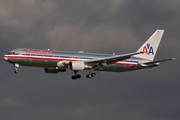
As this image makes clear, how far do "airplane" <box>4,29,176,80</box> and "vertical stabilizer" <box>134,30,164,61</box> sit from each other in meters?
0.72

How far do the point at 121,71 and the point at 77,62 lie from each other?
11.9 metres

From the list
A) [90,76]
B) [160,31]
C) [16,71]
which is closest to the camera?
[16,71]

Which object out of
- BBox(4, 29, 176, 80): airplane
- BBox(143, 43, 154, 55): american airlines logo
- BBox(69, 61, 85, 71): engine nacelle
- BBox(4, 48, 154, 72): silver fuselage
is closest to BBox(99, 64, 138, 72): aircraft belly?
BBox(4, 29, 176, 80): airplane

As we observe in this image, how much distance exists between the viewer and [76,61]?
113562 mm

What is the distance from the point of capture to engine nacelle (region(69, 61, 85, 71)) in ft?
367

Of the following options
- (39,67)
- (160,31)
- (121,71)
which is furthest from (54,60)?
(160,31)

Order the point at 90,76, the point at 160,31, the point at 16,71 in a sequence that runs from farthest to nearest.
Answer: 1. the point at 160,31
2. the point at 90,76
3. the point at 16,71

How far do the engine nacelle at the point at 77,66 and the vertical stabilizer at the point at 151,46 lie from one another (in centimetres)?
1730

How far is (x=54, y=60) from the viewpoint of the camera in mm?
111125

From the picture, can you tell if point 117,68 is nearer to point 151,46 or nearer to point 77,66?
point 77,66

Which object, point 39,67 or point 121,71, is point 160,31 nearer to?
point 121,71

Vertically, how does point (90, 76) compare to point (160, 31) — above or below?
below

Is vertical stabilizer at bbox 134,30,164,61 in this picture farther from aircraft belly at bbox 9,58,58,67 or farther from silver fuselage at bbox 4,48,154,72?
aircraft belly at bbox 9,58,58,67

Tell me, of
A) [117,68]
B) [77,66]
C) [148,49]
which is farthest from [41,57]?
[148,49]
